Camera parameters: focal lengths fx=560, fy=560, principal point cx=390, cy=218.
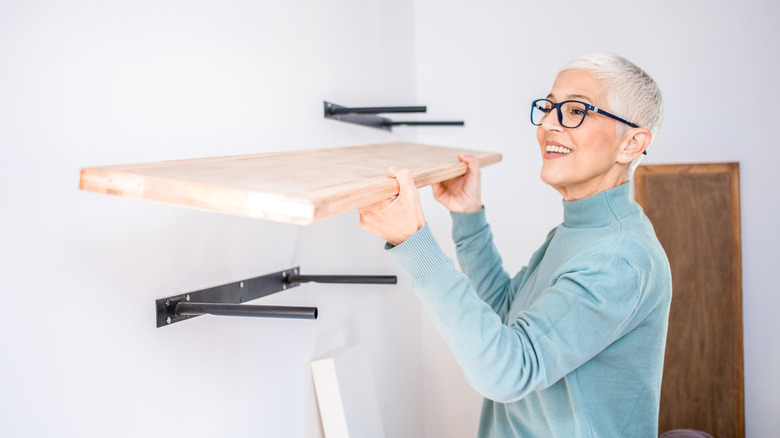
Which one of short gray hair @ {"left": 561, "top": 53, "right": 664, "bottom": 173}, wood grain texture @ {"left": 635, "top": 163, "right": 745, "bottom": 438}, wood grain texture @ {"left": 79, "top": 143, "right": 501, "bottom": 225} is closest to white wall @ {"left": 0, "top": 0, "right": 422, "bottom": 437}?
wood grain texture @ {"left": 79, "top": 143, "right": 501, "bottom": 225}

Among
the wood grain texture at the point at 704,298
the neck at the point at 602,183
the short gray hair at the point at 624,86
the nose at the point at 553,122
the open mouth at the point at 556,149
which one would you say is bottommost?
the wood grain texture at the point at 704,298

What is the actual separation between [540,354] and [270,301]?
0.66 meters

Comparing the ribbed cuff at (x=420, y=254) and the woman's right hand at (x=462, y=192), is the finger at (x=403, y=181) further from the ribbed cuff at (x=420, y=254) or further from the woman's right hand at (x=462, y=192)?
the woman's right hand at (x=462, y=192)

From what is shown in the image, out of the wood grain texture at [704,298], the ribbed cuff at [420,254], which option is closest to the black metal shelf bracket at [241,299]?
the ribbed cuff at [420,254]

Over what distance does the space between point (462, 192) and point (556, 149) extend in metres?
0.34

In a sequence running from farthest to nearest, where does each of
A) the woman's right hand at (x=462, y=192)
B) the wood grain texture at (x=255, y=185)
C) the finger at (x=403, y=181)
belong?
the woman's right hand at (x=462, y=192), the finger at (x=403, y=181), the wood grain texture at (x=255, y=185)

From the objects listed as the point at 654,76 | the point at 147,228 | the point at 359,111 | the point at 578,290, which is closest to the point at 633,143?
the point at 578,290

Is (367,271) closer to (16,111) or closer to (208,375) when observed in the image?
(208,375)

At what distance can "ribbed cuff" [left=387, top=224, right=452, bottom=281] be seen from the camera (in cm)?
87

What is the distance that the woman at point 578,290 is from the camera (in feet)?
2.87

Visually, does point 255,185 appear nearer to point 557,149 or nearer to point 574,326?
point 574,326

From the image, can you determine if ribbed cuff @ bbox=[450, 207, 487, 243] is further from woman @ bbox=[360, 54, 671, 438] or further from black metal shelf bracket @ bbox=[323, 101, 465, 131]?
black metal shelf bracket @ bbox=[323, 101, 465, 131]

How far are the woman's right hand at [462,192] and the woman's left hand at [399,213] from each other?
1.88 ft

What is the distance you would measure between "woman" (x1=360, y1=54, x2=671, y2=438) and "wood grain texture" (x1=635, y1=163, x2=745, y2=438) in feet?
3.43
